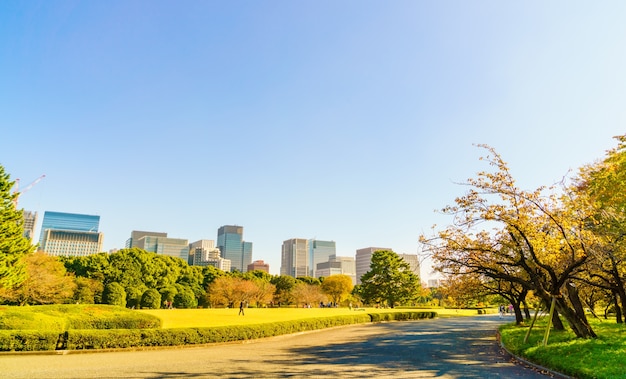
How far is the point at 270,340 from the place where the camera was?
870 inches

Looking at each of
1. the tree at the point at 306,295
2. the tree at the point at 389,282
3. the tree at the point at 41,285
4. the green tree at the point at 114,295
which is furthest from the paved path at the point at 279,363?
the tree at the point at 306,295

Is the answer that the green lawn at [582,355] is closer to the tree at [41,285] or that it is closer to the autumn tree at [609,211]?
the autumn tree at [609,211]

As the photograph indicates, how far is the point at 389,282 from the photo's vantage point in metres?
67.3

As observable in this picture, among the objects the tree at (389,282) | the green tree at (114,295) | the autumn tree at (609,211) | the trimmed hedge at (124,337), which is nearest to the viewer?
the autumn tree at (609,211)

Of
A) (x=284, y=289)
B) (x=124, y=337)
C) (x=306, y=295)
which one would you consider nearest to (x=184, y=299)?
(x=306, y=295)

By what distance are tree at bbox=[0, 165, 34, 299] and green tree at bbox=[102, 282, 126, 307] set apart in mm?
24426

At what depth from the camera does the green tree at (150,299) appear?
183ft

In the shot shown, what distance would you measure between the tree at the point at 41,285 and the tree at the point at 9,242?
8.50 meters

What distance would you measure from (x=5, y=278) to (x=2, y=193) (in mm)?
6235

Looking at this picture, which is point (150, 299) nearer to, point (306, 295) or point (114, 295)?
point (114, 295)

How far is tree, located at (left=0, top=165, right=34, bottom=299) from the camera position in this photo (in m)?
27.4

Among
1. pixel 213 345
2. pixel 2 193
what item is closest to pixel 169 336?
pixel 213 345

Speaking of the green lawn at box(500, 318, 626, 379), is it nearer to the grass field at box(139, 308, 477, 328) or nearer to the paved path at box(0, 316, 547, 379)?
the paved path at box(0, 316, 547, 379)

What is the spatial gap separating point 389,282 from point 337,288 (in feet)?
49.8
